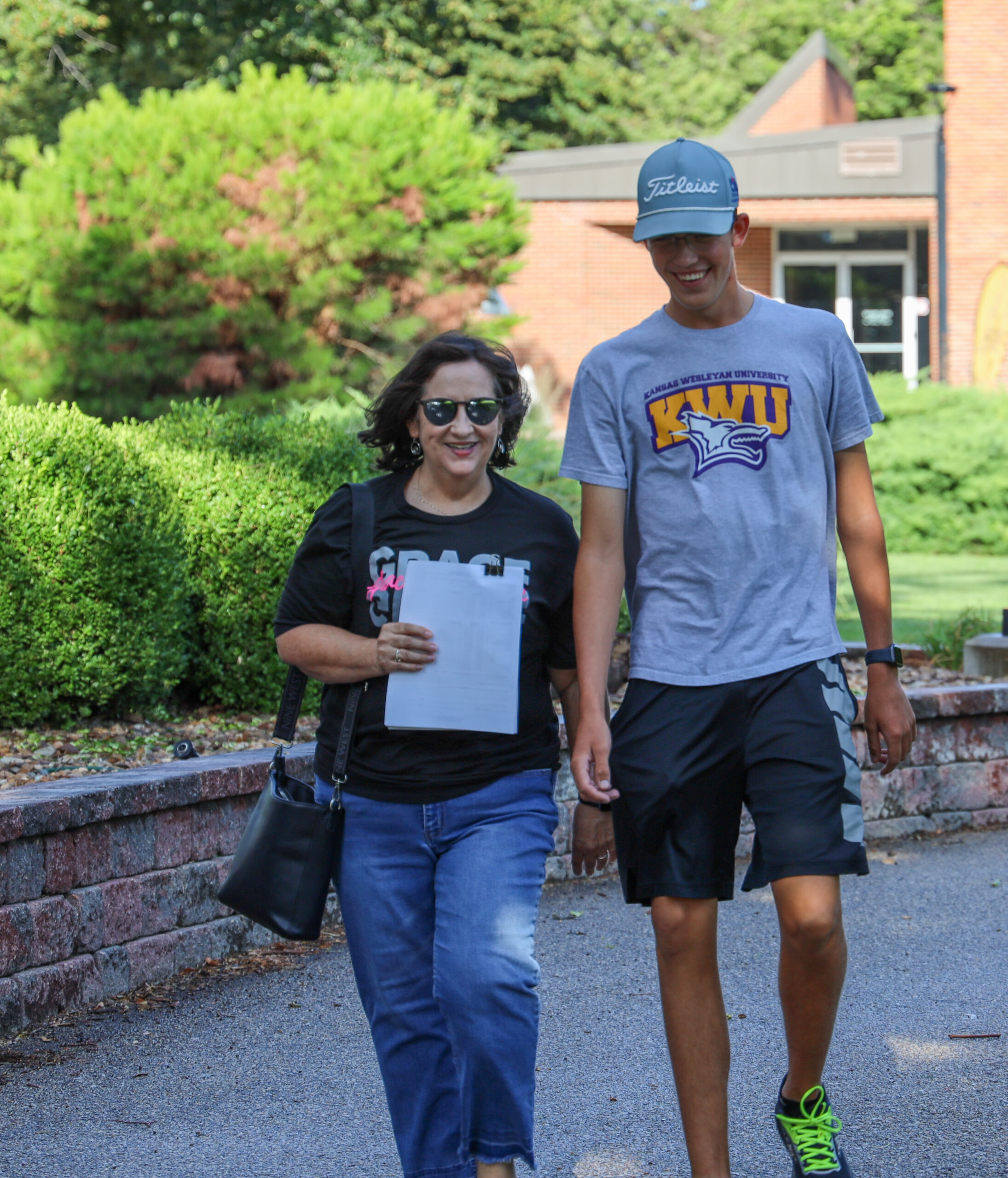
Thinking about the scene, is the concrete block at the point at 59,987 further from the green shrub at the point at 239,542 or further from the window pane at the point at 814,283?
the window pane at the point at 814,283

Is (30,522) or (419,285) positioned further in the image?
(419,285)

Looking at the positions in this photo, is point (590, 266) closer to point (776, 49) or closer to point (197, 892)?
point (197, 892)

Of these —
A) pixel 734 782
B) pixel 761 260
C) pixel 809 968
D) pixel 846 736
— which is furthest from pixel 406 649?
pixel 761 260

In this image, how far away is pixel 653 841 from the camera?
2.88 m

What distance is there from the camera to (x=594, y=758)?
2.82 metres

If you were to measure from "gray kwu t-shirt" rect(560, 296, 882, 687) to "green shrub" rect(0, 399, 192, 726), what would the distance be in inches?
127

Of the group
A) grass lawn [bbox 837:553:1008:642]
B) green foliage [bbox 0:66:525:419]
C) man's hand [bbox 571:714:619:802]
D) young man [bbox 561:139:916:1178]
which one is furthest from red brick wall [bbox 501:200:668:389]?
man's hand [bbox 571:714:619:802]

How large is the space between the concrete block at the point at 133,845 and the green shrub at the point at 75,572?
141 centimetres

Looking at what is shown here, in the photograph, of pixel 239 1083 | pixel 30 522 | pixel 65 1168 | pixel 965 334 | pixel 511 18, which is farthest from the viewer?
pixel 511 18

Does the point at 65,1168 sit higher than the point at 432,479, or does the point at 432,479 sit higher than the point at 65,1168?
the point at 432,479

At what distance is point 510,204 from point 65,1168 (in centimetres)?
1372

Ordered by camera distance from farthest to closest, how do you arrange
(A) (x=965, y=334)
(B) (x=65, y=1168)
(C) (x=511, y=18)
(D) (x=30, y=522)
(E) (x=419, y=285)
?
(C) (x=511, y=18) < (A) (x=965, y=334) < (E) (x=419, y=285) < (D) (x=30, y=522) < (B) (x=65, y=1168)

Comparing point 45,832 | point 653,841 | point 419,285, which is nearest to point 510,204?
point 419,285

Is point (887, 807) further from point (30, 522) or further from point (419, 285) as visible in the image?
point (419, 285)
